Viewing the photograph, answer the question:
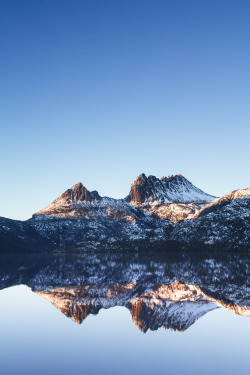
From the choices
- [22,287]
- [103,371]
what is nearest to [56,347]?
[103,371]

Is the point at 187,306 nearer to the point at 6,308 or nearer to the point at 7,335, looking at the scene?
the point at 7,335

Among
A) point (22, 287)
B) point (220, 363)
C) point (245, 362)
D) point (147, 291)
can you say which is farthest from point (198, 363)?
point (22, 287)

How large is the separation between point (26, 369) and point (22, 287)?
54247mm

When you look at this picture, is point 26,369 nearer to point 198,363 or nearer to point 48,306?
point 198,363

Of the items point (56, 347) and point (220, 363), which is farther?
point (56, 347)

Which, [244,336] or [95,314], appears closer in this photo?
[244,336]

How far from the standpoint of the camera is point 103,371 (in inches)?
925

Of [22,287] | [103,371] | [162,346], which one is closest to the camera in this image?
[103,371]

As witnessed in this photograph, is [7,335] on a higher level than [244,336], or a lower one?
lower

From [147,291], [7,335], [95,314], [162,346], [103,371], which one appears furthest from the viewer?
[147,291]

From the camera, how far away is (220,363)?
24.3m

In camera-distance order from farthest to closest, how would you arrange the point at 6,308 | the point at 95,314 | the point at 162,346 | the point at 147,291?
Answer: 1. the point at 147,291
2. the point at 6,308
3. the point at 95,314
4. the point at 162,346

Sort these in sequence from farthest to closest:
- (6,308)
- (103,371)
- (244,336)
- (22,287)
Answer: (22,287) → (6,308) → (244,336) → (103,371)

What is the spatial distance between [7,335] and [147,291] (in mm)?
33250
